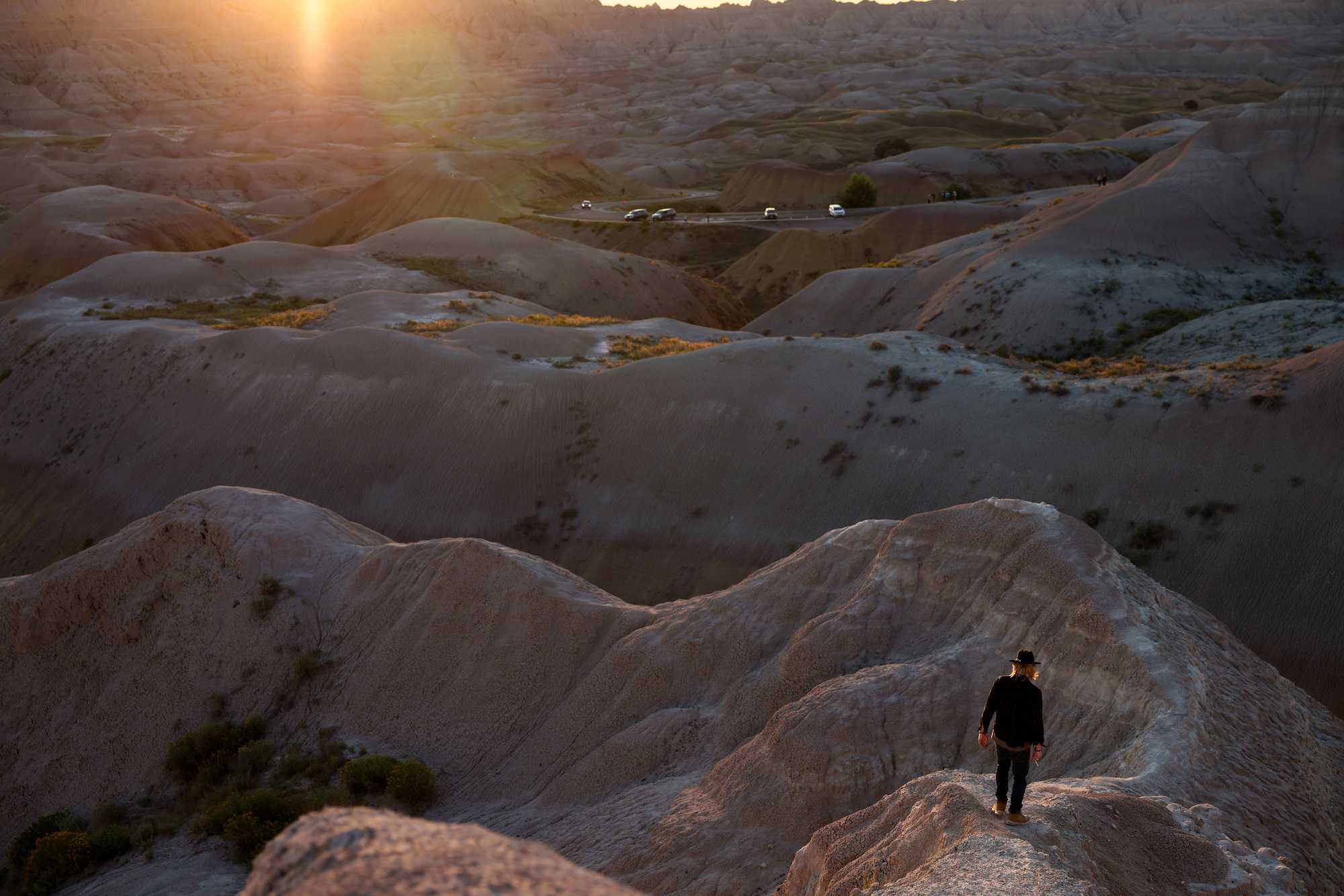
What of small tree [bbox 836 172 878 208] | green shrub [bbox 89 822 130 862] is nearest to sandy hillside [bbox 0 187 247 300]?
small tree [bbox 836 172 878 208]

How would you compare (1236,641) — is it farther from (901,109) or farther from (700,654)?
(901,109)

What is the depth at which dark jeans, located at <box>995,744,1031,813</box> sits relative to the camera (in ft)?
24.2

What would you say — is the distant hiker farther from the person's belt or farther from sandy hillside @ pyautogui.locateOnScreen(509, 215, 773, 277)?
sandy hillside @ pyautogui.locateOnScreen(509, 215, 773, 277)

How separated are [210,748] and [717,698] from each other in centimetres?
937

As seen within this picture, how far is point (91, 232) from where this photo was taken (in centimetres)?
5903

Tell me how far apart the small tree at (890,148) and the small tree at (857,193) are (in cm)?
2307

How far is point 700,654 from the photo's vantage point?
16438 millimetres

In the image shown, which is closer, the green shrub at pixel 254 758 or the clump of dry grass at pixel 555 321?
the green shrub at pixel 254 758

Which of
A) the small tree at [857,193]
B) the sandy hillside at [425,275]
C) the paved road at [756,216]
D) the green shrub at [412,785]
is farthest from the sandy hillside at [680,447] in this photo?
the small tree at [857,193]

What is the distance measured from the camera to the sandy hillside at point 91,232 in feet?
187

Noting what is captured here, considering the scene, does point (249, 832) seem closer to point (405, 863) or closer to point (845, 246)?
point (405, 863)

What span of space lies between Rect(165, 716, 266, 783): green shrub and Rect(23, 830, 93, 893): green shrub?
1904 millimetres

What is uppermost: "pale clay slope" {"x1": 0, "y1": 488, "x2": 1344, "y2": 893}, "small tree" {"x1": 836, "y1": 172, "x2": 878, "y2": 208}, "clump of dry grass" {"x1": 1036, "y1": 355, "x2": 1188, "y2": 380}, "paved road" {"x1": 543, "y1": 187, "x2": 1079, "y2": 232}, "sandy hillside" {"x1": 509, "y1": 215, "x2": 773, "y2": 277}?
"small tree" {"x1": 836, "y1": 172, "x2": 878, "y2": 208}

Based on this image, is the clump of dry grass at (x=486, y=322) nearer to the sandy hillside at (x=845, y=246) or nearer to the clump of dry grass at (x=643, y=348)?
the clump of dry grass at (x=643, y=348)
